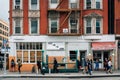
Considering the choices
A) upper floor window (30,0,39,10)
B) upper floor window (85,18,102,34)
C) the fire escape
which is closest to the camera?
the fire escape

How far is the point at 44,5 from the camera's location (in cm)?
5478

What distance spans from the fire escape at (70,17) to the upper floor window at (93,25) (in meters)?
0.97

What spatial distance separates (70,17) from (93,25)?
3258 millimetres

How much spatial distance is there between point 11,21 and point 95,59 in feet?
40.7

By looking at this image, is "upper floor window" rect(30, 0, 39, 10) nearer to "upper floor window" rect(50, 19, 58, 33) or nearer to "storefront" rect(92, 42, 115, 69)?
"upper floor window" rect(50, 19, 58, 33)

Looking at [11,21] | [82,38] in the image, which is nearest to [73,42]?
[82,38]

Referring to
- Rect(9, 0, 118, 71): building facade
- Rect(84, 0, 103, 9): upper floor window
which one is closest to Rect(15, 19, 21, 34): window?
Rect(9, 0, 118, 71): building facade

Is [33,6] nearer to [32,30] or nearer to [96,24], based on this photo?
[32,30]

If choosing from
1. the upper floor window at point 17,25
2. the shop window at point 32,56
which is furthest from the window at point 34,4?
the shop window at point 32,56

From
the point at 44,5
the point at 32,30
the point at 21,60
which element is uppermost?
the point at 44,5

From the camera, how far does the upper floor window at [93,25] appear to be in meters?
54.3

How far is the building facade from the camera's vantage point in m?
54.0

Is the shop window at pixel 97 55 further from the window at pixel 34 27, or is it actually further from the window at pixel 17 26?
the window at pixel 17 26

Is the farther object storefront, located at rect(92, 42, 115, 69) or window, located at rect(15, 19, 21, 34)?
window, located at rect(15, 19, 21, 34)
